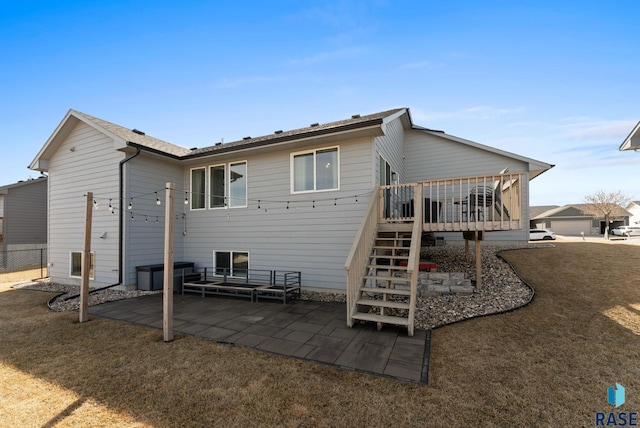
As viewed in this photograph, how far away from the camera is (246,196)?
8648 mm

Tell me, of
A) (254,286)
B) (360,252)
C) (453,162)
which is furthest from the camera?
(453,162)

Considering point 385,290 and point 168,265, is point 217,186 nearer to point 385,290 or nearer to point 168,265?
point 168,265

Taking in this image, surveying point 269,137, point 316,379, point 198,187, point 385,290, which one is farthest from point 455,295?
point 198,187

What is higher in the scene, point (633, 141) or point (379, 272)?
point (633, 141)

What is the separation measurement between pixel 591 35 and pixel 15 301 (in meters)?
18.4

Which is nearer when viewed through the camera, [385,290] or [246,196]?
[385,290]

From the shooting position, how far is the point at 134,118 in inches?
446

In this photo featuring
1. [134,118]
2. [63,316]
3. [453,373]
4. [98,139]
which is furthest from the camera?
[134,118]

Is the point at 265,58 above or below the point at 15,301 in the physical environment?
above

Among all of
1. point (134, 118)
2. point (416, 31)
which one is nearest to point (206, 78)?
point (134, 118)

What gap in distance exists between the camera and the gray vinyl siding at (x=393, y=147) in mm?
7716

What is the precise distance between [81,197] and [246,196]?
6.06 m

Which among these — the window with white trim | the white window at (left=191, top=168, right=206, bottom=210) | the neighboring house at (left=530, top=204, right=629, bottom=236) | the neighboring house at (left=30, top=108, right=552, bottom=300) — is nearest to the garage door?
the neighboring house at (left=530, top=204, right=629, bottom=236)

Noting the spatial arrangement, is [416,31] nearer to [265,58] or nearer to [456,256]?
[265,58]
